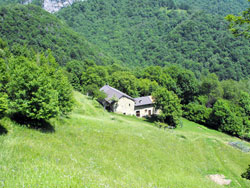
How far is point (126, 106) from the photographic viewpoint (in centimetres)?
5681

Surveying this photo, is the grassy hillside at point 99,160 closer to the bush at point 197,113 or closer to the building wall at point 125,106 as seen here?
the building wall at point 125,106

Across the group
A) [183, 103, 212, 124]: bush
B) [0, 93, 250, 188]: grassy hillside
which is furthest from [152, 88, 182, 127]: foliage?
[183, 103, 212, 124]: bush

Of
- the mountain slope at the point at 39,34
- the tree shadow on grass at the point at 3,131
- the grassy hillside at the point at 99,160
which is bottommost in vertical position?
the grassy hillside at the point at 99,160

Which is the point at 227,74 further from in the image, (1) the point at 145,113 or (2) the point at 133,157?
(2) the point at 133,157

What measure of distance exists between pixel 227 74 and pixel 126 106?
4463 inches

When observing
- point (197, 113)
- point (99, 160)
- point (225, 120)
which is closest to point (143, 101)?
point (197, 113)

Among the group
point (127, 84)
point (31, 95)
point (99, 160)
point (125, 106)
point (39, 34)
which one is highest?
point (39, 34)

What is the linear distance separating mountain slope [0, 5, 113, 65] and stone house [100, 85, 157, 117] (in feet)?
200

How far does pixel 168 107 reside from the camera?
174ft

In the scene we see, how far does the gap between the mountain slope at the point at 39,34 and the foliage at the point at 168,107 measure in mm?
70502

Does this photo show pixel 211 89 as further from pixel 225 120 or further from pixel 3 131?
pixel 3 131

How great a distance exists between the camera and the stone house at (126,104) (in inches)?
2178

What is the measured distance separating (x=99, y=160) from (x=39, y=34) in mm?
127439

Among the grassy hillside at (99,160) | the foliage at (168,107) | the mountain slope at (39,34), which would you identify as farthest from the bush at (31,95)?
the mountain slope at (39,34)
